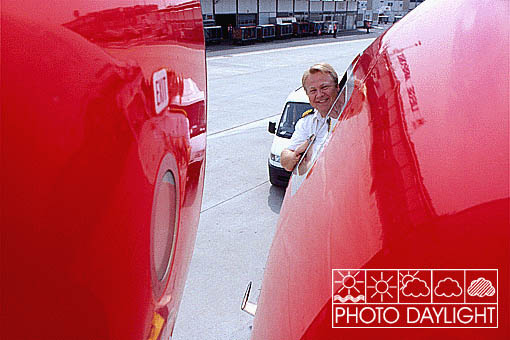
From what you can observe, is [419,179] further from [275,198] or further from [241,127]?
[241,127]

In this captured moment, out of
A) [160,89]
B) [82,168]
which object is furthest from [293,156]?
[82,168]

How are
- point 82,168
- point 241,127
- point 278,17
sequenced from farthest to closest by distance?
point 278,17
point 241,127
point 82,168

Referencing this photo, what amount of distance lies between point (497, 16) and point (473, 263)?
73 cm

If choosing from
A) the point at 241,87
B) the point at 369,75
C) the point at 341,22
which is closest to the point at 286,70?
the point at 241,87

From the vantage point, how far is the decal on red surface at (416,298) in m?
1.00

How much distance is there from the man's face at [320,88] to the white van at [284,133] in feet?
16.1

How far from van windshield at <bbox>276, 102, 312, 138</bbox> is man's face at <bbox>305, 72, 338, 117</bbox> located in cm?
522

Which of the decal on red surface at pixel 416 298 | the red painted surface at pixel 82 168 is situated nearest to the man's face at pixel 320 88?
the red painted surface at pixel 82 168

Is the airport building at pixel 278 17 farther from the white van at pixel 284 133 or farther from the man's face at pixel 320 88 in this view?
the man's face at pixel 320 88

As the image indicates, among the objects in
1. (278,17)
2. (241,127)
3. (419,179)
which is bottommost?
(241,127)

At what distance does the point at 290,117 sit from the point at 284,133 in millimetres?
371

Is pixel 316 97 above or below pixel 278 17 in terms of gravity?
above

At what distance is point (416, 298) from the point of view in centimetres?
108

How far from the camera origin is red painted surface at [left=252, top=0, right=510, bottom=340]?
1019 mm
